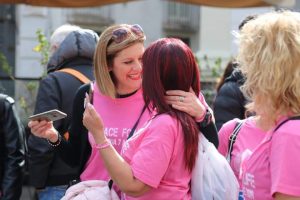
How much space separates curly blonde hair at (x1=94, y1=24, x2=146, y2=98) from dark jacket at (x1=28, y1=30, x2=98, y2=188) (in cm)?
55

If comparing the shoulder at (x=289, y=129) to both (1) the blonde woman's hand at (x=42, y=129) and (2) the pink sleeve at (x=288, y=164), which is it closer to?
(2) the pink sleeve at (x=288, y=164)

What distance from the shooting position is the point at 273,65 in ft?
6.10

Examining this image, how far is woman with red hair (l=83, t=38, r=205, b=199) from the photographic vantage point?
6.75 ft

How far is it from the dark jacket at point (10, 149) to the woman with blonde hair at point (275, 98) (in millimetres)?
1835

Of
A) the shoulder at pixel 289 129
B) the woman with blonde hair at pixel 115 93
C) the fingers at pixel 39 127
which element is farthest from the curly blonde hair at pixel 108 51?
the shoulder at pixel 289 129

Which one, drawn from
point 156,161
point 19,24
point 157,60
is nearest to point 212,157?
point 156,161

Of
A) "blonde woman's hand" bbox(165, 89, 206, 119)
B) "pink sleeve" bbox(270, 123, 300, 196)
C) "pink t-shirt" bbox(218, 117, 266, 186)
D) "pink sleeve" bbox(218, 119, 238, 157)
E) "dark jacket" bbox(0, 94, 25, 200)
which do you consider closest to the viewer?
"pink sleeve" bbox(270, 123, 300, 196)

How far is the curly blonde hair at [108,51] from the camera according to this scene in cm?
269

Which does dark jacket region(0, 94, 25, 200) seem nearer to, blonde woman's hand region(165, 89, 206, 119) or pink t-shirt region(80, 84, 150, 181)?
pink t-shirt region(80, 84, 150, 181)

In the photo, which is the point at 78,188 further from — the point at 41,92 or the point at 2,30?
the point at 2,30

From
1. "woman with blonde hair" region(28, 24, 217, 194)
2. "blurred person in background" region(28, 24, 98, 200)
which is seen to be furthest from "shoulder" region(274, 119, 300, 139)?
"blurred person in background" region(28, 24, 98, 200)

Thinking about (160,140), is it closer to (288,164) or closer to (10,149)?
(288,164)

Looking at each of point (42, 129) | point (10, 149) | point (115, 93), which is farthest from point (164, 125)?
point (10, 149)

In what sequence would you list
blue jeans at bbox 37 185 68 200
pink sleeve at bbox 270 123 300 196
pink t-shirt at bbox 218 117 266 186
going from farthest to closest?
1. blue jeans at bbox 37 185 68 200
2. pink t-shirt at bbox 218 117 266 186
3. pink sleeve at bbox 270 123 300 196
